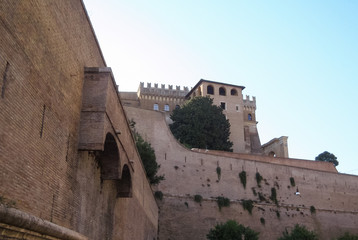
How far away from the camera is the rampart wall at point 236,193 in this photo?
27.3m

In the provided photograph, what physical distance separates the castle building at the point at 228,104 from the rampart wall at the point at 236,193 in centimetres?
1482

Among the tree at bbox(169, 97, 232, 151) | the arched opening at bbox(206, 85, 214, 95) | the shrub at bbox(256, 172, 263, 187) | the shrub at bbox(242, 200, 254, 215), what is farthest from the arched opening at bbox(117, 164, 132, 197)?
the arched opening at bbox(206, 85, 214, 95)

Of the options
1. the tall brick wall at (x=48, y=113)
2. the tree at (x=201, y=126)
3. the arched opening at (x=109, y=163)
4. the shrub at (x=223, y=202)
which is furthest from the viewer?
the tree at (x=201, y=126)

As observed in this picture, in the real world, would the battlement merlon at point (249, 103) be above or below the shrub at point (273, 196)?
above

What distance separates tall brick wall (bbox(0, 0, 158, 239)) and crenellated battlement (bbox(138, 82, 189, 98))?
1662 inches

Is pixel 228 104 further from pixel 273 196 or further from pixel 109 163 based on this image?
pixel 109 163

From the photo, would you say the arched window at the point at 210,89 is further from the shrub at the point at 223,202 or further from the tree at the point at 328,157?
the shrub at the point at 223,202

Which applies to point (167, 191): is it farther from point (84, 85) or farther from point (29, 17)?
point (29, 17)

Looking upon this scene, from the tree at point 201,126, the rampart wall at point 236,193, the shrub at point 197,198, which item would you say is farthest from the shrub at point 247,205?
the tree at point 201,126

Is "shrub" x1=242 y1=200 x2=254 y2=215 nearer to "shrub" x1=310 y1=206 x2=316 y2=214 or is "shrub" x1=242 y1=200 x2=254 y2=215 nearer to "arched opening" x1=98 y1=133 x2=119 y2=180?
"shrub" x1=310 y1=206 x2=316 y2=214

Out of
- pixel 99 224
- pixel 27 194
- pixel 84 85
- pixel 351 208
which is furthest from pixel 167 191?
pixel 27 194

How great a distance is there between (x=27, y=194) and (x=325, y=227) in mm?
29351

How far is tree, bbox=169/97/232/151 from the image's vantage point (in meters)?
39.0

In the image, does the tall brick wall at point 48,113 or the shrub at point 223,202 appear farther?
the shrub at point 223,202
